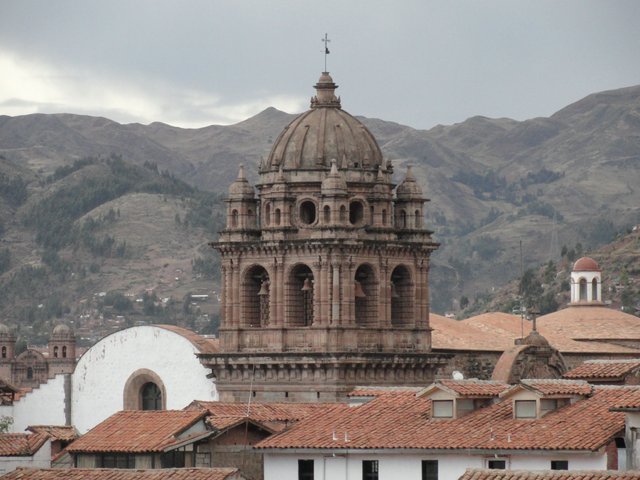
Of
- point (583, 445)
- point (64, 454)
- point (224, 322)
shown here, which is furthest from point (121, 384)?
point (583, 445)

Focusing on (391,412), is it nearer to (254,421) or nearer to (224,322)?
(254,421)

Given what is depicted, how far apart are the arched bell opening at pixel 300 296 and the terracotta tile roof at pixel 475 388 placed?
24278 mm

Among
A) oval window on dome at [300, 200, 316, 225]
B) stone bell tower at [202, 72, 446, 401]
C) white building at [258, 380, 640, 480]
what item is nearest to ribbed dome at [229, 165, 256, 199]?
stone bell tower at [202, 72, 446, 401]

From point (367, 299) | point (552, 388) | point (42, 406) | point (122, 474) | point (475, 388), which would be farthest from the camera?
point (42, 406)

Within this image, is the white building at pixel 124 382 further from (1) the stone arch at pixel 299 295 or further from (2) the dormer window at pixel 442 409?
(2) the dormer window at pixel 442 409

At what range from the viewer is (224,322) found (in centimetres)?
9612

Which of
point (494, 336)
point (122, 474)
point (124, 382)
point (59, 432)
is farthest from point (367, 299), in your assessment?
point (122, 474)

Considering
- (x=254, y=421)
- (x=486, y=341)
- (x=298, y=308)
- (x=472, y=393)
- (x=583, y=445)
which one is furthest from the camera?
(x=486, y=341)

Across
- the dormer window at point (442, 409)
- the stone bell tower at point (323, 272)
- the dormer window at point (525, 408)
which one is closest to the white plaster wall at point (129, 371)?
the stone bell tower at point (323, 272)

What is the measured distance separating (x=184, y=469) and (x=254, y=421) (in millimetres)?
8753

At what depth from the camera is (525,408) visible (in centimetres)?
6612

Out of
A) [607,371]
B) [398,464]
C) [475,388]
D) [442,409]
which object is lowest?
[398,464]

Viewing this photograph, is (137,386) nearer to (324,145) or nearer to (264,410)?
(324,145)

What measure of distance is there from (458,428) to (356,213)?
29.1 metres
